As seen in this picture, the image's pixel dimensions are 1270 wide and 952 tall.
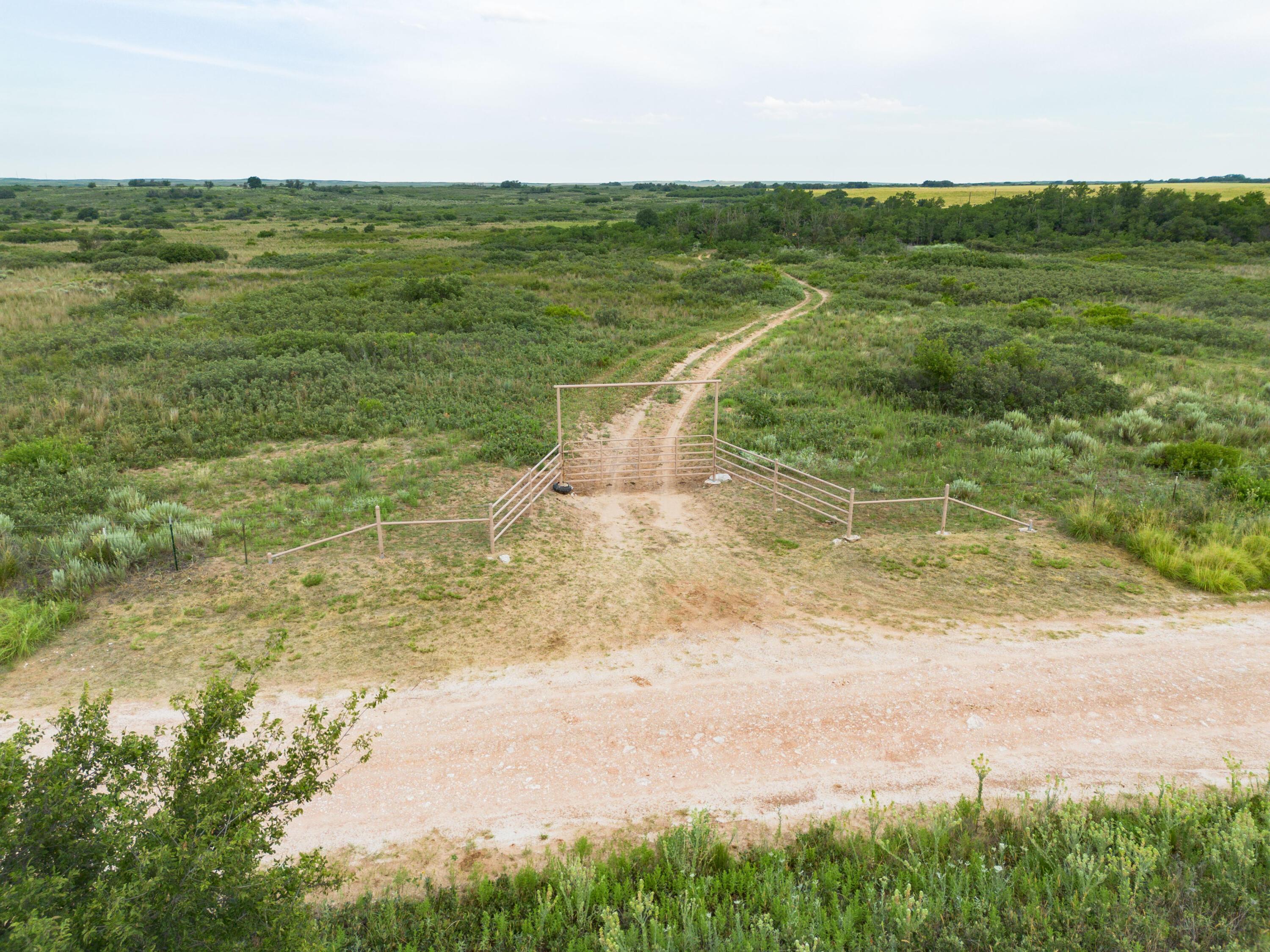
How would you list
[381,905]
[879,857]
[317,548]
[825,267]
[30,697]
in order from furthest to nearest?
[825,267]
[317,548]
[30,697]
[879,857]
[381,905]

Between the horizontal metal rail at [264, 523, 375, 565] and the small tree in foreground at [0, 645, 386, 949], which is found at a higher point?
the small tree in foreground at [0, 645, 386, 949]

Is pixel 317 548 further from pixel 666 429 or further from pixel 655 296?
pixel 655 296

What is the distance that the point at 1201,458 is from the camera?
50.5 feet

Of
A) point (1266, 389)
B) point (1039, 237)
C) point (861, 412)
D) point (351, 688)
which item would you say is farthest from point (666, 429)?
point (1039, 237)

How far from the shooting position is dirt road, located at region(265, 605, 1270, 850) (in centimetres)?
662

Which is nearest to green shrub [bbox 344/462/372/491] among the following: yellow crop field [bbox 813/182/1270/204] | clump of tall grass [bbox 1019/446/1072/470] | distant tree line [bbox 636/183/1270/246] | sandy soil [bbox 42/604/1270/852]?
sandy soil [bbox 42/604/1270/852]

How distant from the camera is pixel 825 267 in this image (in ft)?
164

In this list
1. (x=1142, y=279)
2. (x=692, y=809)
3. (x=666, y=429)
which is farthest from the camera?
(x=1142, y=279)

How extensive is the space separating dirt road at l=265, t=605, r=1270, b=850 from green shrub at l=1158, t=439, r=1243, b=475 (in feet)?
23.1

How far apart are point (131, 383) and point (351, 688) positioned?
1574cm

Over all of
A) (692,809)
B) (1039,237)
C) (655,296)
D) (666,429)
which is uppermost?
(1039,237)

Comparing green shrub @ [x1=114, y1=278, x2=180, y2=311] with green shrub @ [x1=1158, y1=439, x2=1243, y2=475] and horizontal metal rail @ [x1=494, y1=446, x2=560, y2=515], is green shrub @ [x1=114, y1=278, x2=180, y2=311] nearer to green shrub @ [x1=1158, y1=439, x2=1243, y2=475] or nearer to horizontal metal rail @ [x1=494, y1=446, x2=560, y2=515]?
horizontal metal rail @ [x1=494, y1=446, x2=560, y2=515]

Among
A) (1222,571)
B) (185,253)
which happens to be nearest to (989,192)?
(185,253)

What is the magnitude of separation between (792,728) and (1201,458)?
1331cm
